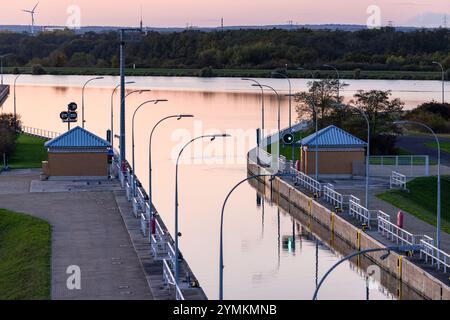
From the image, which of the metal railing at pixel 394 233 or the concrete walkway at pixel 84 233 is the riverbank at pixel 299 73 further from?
the metal railing at pixel 394 233

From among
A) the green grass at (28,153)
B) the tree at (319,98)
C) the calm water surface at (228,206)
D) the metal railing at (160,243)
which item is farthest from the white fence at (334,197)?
the tree at (319,98)

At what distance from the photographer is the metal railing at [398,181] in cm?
5506

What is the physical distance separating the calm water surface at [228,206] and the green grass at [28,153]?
20.4 feet

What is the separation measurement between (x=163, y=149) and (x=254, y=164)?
1755 centimetres

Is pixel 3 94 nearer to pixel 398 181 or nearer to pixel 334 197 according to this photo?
pixel 398 181

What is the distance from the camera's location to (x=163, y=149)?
272ft

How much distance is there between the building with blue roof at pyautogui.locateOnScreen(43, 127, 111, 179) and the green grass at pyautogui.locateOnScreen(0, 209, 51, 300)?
35.8 ft

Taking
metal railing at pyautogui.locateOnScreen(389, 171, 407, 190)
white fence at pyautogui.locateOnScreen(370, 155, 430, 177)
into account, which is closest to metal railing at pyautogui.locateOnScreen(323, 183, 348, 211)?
metal railing at pyautogui.locateOnScreen(389, 171, 407, 190)

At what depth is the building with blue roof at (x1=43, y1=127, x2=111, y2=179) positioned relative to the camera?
58500mm

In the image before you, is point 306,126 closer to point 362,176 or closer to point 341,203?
point 362,176

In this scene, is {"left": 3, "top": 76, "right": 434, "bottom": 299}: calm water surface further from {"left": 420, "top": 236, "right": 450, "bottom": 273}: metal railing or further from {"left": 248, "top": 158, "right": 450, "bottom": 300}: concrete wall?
{"left": 420, "top": 236, "right": 450, "bottom": 273}: metal railing
